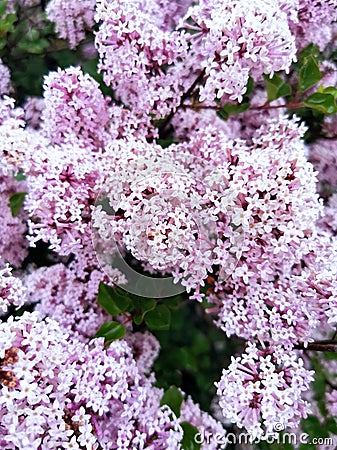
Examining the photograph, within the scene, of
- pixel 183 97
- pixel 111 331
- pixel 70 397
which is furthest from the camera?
pixel 183 97

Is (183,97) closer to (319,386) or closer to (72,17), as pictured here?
(72,17)

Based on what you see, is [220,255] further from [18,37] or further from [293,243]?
[18,37]

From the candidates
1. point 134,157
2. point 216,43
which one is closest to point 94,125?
point 134,157

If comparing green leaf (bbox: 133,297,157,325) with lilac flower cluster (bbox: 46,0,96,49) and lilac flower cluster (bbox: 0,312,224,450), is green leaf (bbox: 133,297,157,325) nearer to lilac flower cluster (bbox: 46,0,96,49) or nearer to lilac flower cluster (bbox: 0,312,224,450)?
lilac flower cluster (bbox: 0,312,224,450)

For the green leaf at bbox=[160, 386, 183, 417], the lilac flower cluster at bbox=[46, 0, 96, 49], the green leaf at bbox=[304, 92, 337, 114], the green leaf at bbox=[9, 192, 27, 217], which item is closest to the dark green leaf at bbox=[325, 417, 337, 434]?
the green leaf at bbox=[160, 386, 183, 417]

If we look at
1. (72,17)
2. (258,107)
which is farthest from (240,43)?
(72,17)

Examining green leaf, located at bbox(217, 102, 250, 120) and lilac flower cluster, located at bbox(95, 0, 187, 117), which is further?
green leaf, located at bbox(217, 102, 250, 120)

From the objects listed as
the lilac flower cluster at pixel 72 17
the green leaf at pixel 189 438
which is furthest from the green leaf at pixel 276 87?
the green leaf at pixel 189 438
